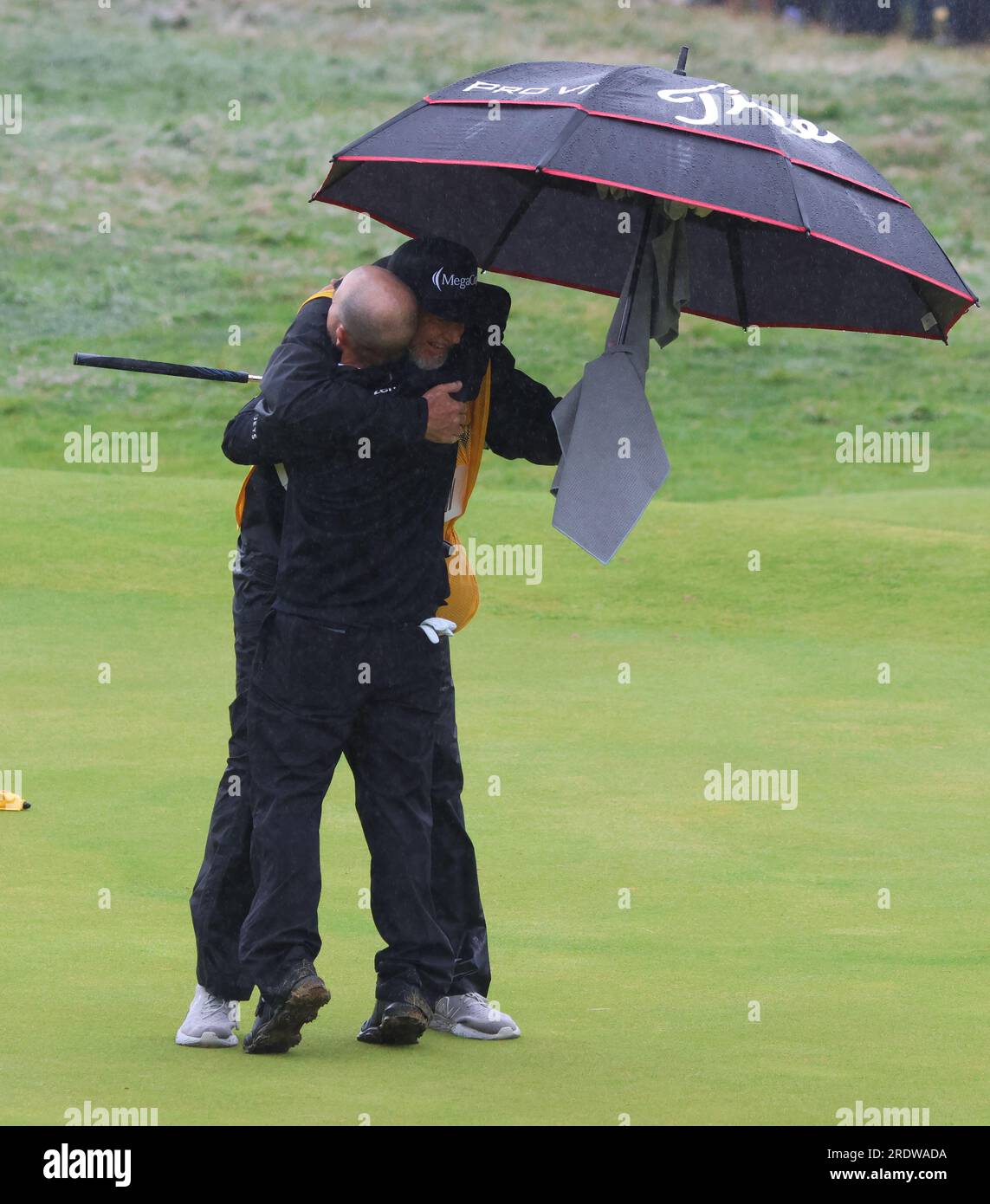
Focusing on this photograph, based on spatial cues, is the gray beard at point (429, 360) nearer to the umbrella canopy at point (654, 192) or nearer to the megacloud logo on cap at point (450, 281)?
the megacloud logo on cap at point (450, 281)

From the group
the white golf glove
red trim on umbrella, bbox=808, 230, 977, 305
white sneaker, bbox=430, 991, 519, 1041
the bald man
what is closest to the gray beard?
the bald man

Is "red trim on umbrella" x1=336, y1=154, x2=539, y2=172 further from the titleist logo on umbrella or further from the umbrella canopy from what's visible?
the titleist logo on umbrella

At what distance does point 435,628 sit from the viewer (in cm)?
486

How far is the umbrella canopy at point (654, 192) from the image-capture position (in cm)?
461

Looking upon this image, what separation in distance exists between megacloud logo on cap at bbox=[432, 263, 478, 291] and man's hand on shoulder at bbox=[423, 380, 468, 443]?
23cm

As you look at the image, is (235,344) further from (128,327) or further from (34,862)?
(34,862)

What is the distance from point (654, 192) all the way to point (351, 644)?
3.94 ft

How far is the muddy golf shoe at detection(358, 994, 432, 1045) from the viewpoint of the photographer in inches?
188

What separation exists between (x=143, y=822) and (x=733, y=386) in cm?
2074

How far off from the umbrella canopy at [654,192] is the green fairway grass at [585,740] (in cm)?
180

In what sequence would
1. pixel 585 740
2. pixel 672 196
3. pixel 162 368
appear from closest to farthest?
pixel 672 196
pixel 162 368
pixel 585 740

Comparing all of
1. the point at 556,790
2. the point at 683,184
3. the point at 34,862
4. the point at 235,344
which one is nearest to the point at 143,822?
the point at 34,862

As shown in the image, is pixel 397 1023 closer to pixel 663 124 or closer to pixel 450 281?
pixel 450 281

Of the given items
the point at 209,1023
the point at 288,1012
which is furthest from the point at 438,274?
the point at 209,1023
